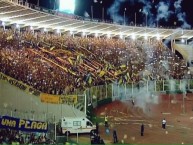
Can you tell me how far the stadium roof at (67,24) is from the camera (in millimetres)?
43250

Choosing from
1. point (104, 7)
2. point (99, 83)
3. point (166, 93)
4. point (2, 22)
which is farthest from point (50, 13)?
point (104, 7)

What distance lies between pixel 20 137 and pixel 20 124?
2.42ft

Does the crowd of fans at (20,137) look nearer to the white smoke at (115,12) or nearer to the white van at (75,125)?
the white van at (75,125)

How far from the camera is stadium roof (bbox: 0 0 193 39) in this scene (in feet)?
142

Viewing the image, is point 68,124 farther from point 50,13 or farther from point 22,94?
point 50,13

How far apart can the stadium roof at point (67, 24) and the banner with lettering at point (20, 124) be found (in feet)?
66.2

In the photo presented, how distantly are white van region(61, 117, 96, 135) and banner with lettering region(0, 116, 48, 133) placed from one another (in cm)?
597

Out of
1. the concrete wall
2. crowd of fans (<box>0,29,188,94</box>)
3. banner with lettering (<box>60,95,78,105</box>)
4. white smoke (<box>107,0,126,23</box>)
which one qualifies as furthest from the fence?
white smoke (<box>107,0,126,23</box>)

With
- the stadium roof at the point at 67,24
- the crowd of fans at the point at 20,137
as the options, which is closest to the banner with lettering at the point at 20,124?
the crowd of fans at the point at 20,137

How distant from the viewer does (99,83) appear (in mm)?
43938

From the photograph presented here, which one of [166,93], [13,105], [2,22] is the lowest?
[166,93]

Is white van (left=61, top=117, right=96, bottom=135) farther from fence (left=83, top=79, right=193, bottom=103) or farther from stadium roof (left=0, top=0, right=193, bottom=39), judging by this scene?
stadium roof (left=0, top=0, right=193, bottom=39)

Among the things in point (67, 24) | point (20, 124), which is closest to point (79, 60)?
point (67, 24)

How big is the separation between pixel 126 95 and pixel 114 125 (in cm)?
1379
